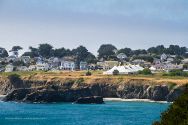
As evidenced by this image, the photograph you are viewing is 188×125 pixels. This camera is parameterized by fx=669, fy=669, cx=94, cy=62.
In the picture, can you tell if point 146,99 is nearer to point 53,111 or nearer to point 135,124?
point 53,111

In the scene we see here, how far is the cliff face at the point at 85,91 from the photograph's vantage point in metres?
145

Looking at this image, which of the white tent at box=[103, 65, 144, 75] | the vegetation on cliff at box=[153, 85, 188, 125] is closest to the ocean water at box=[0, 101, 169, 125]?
the vegetation on cliff at box=[153, 85, 188, 125]

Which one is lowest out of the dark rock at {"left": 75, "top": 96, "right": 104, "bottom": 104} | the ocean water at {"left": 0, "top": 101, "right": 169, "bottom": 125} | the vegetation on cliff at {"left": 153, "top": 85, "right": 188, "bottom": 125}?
the ocean water at {"left": 0, "top": 101, "right": 169, "bottom": 125}

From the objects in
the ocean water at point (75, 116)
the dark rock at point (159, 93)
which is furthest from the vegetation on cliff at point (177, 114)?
the dark rock at point (159, 93)

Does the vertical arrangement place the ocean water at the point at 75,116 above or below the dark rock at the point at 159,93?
below

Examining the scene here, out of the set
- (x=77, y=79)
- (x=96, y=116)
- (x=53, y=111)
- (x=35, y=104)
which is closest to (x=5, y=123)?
(x=96, y=116)

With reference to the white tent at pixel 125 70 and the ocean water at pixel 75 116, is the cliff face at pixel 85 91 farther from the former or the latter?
the white tent at pixel 125 70

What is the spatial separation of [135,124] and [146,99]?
6301cm

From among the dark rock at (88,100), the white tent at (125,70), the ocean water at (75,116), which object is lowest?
the ocean water at (75,116)

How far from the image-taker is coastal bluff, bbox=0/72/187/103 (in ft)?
476

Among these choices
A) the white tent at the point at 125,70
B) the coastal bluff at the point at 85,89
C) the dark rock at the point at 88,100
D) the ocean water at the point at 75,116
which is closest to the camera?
the ocean water at the point at 75,116

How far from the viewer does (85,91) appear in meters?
148

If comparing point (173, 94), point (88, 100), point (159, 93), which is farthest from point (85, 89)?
point (173, 94)

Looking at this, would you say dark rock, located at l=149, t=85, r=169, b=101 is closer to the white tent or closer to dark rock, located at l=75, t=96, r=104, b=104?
dark rock, located at l=75, t=96, r=104, b=104
